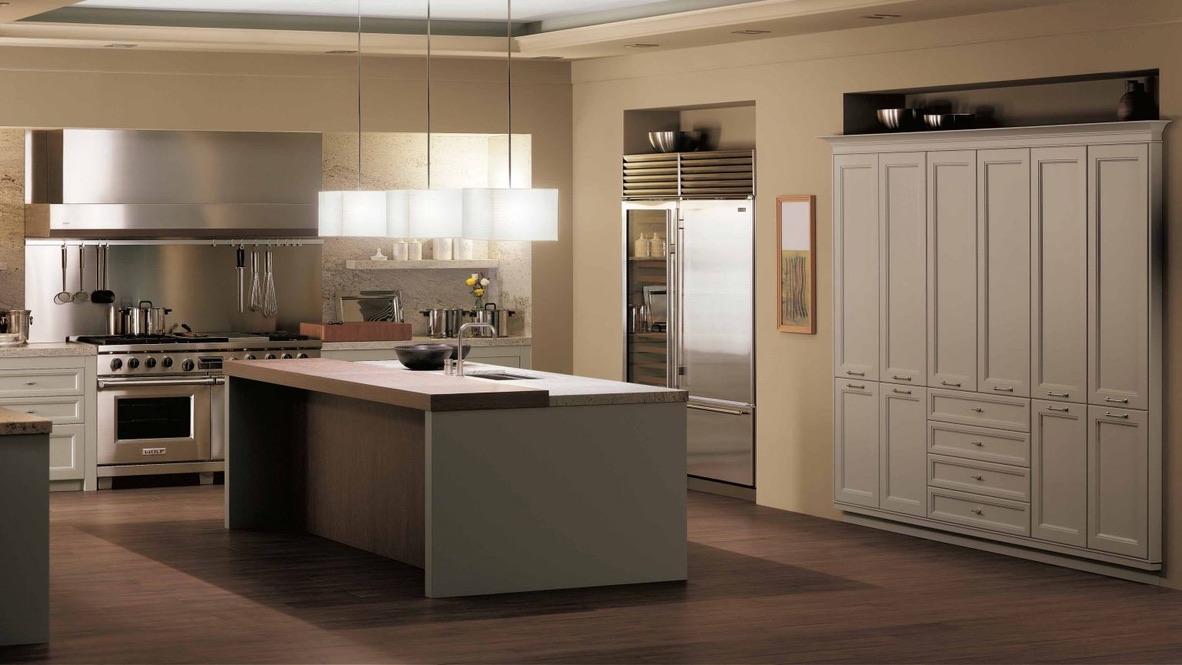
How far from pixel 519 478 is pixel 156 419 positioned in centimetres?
389

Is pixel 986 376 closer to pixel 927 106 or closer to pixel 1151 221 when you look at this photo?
pixel 1151 221

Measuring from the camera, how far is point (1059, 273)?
696cm

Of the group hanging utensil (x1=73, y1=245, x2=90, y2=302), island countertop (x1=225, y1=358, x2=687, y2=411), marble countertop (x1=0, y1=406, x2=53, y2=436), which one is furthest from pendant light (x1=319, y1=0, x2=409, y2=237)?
hanging utensil (x1=73, y1=245, x2=90, y2=302)

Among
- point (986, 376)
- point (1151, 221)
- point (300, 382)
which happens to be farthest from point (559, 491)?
point (1151, 221)

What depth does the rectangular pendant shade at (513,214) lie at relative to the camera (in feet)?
21.4

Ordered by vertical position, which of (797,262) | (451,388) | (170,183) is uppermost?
(170,183)

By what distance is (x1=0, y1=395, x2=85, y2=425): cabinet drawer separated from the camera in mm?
9008

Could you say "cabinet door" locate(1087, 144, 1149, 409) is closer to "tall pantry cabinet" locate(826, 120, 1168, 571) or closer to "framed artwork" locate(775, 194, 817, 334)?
"tall pantry cabinet" locate(826, 120, 1168, 571)

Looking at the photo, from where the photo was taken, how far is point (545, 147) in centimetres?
1002

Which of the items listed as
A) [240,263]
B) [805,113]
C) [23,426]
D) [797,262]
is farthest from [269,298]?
[23,426]

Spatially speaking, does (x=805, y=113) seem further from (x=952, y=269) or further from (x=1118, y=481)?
(x=1118, y=481)

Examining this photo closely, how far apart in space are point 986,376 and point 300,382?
342cm

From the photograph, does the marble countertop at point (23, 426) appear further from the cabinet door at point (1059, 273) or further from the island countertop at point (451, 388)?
the cabinet door at point (1059, 273)

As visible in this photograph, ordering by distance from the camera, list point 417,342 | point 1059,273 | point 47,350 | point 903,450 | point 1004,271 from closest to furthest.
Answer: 1. point 1059,273
2. point 1004,271
3. point 903,450
4. point 47,350
5. point 417,342
